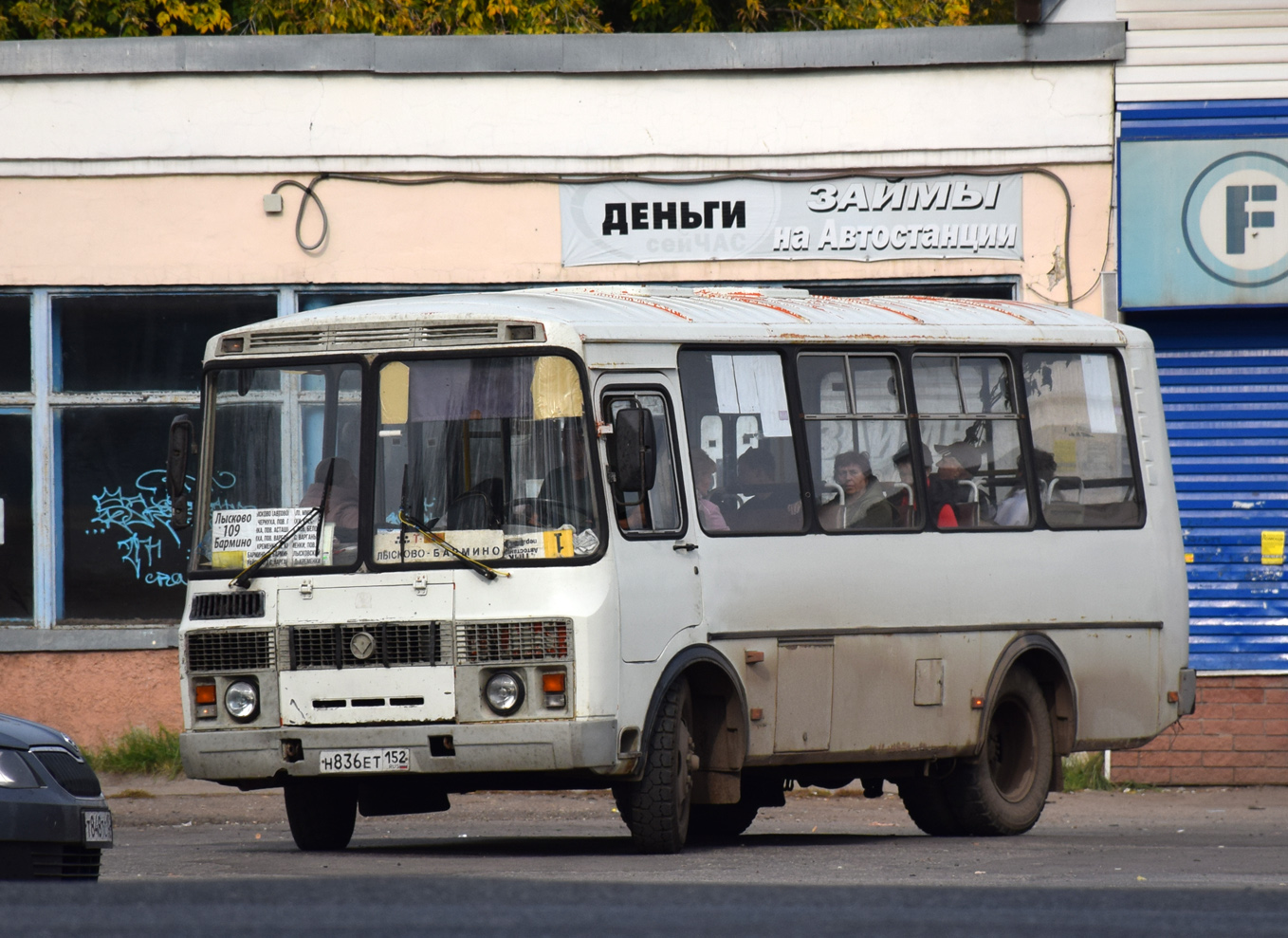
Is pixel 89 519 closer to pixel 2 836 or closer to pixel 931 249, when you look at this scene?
pixel 931 249

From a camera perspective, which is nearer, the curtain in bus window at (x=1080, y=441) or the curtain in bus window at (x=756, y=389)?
the curtain in bus window at (x=756, y=389)

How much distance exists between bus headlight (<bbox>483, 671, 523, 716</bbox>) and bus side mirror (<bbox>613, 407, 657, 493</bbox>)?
3.44ft

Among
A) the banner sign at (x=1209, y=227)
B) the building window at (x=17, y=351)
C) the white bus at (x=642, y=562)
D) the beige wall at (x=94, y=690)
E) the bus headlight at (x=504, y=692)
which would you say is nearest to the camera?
the bus headlight at (x=504, y=692)

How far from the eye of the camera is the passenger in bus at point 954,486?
11.6 metres

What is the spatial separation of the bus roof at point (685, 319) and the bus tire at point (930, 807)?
2565mm

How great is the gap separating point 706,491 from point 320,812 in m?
2.59

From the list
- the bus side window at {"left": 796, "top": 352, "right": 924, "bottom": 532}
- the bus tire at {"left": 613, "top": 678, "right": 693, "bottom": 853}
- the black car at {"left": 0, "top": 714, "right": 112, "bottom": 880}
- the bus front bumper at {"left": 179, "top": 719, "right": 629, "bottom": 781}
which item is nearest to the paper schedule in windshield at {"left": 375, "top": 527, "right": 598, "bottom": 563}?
the bus front bumper at {"left": 179, "top": 719, "right": 629, "bottom": 781}

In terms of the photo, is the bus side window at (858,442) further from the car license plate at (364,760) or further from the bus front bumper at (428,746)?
the car license plate at (364,760)

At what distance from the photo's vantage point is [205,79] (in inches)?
651

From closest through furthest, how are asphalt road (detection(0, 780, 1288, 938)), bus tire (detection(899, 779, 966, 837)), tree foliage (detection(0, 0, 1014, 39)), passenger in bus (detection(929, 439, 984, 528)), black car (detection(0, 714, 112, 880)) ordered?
asphalt road (detection(0, 780, 1288, 938)) < black car (detection(0, 714, 112, 880)) < passenger in bus (detection(929, 439, 984, 528)) < bus tire (detection(899, 779, 966, 837)) < tree foliage (detection(0, 0, 1014, 39))

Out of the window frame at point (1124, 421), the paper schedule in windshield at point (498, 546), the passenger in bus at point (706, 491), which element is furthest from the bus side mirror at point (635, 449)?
the window frame at point (1124, 421)

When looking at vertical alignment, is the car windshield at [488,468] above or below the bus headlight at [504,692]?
above

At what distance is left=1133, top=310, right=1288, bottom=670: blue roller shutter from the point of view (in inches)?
635

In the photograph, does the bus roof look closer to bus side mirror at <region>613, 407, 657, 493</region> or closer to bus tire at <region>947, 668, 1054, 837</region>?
bus side mirror at <region>613, 407, 657, 493</region>
